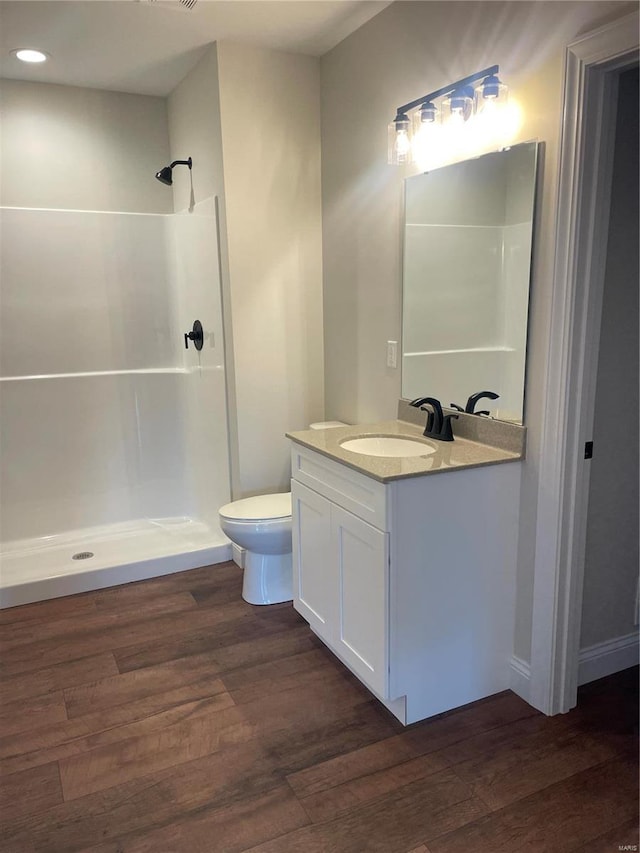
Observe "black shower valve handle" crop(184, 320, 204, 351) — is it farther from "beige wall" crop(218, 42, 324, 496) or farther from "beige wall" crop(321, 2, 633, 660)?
"beige wall" crop(321, 2, 633, 660)

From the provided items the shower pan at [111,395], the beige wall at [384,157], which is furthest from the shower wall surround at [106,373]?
the beige wall at [384,157]

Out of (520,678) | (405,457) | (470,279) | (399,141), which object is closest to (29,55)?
(399,141)

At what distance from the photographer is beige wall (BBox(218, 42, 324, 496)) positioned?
294 cm

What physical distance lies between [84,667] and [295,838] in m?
1.18

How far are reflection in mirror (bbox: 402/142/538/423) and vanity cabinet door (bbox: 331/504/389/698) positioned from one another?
2.12 feet

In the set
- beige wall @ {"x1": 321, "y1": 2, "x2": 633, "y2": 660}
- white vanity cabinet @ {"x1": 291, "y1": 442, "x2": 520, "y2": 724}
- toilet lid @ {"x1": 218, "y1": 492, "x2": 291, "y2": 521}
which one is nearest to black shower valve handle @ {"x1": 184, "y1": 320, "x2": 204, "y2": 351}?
beige wall @ {"x1": 321, "y1": 2, "x2": 633, "y2": 660}

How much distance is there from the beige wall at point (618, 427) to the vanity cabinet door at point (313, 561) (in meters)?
0.91

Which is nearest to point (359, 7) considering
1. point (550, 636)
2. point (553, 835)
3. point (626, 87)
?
point (626, 87)

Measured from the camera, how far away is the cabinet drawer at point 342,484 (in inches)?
76.5

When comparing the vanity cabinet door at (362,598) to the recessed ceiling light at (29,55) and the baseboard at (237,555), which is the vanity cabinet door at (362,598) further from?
the recessed ceiling light at (29,55)

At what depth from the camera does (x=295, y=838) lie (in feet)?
5.36

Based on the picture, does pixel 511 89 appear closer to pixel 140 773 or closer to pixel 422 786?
pixel 422 786

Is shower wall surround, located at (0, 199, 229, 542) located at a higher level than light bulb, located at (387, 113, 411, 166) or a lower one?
lower

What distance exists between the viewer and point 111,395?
372cm
